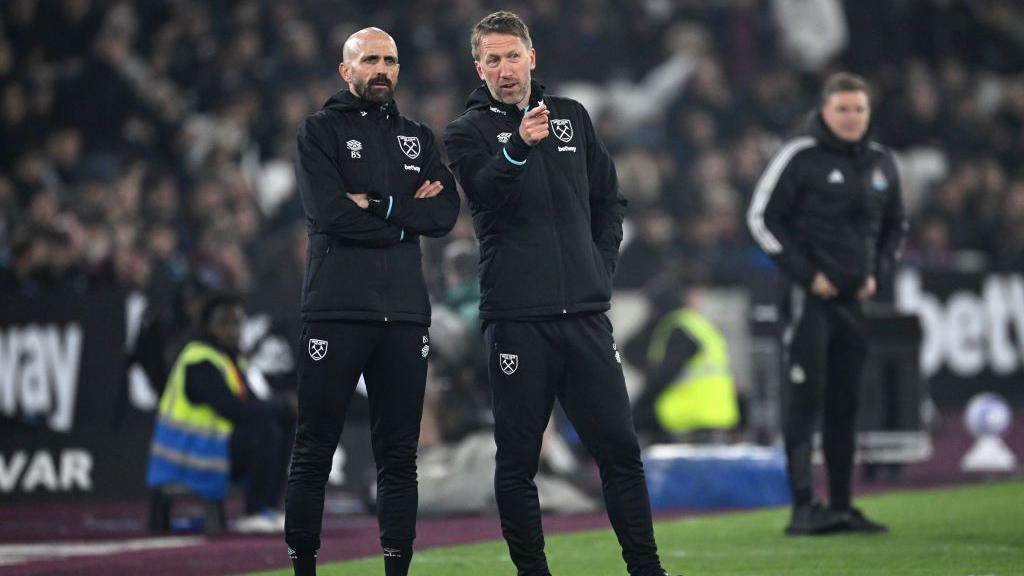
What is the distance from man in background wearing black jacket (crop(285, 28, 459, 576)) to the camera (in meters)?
7.08

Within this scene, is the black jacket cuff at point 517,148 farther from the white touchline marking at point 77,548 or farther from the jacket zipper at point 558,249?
the white touchline marking at point 77,548

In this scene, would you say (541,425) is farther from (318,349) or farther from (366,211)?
(366,211)

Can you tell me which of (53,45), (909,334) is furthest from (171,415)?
(53,45)

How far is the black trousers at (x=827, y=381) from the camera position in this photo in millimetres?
9695

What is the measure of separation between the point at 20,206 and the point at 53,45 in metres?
2.61

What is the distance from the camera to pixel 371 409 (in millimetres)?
7199

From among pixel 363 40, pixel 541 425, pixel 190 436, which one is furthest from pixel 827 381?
pixel 190 436

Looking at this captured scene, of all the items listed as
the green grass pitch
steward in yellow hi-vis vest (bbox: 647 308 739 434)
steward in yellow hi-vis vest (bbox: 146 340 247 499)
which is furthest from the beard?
steward in yellow hi-vis vest (bbox: 647 308 739 434)

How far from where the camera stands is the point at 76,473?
42.7 feet

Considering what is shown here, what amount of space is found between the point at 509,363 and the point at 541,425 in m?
0.28

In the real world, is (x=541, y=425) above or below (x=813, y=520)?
above

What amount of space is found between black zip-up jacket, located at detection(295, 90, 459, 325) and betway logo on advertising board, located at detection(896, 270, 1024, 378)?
40.0 feet

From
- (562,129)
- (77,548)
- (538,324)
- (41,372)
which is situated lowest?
(77,548)

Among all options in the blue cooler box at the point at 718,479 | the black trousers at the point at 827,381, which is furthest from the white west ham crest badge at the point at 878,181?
the blue cooler box at the point at 718,479
